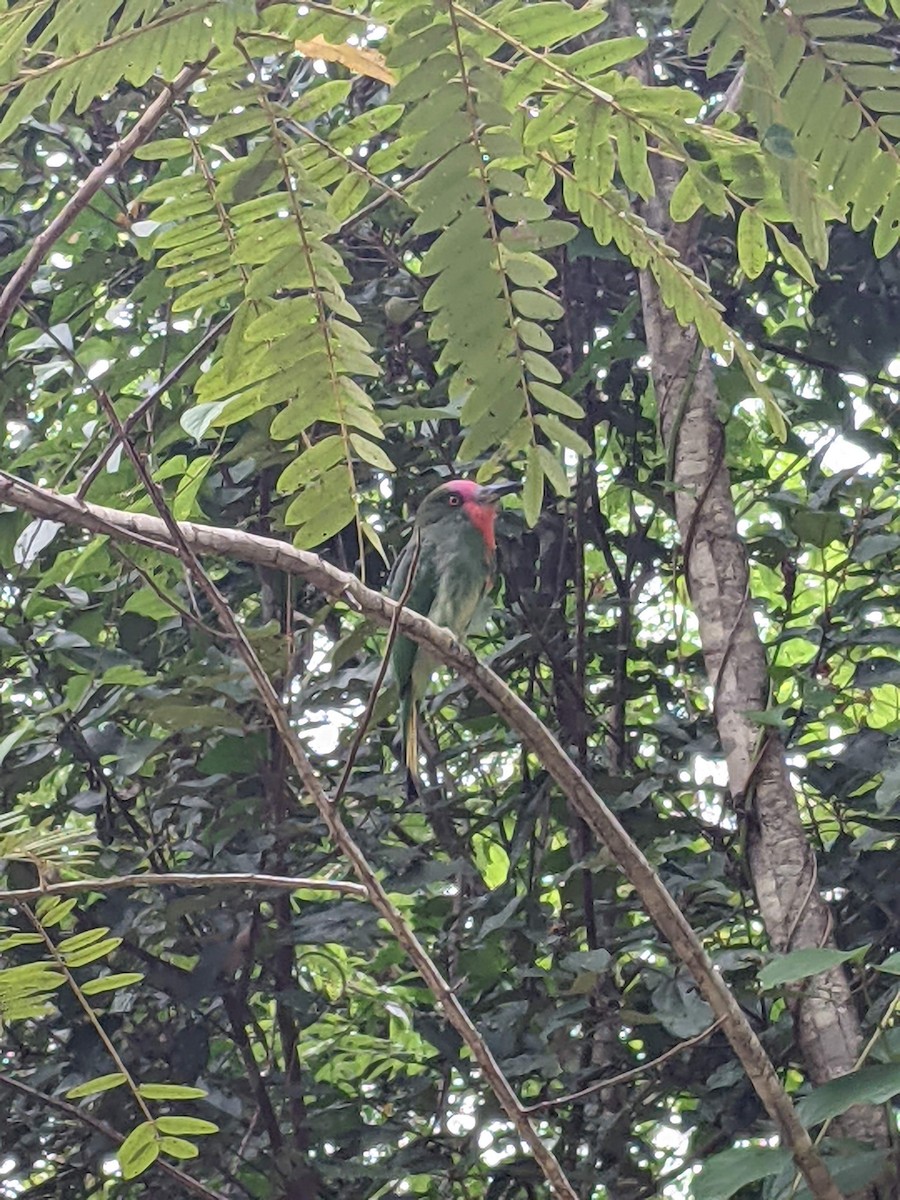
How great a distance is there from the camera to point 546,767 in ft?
4.30

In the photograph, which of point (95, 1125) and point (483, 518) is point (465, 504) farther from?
point (95, 1125)

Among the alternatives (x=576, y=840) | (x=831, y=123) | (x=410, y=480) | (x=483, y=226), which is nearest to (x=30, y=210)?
(x=410, y=480)

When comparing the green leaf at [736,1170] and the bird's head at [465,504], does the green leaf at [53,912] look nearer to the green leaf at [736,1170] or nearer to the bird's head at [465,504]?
the green leaf at [736,1170]

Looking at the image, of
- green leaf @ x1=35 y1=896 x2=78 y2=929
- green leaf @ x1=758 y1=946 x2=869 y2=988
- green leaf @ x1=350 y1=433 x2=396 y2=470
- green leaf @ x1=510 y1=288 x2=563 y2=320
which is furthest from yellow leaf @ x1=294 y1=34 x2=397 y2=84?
green leaf @ x1=758 y1=946 x2=869 y2=988

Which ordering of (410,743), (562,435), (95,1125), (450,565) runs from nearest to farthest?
(562,435)
(95,1125)
(410,743)
(450,565)

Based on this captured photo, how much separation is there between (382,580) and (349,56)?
2.01 metres

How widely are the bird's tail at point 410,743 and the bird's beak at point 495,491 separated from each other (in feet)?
1.37

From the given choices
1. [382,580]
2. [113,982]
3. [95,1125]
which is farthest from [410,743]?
[113,982]

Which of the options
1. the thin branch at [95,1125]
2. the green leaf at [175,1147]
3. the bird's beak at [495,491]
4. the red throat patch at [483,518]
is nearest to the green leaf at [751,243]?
the green leaf at [175,1147]

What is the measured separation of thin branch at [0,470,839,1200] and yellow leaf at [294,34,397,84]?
409mm

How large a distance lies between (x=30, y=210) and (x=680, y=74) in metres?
1.42

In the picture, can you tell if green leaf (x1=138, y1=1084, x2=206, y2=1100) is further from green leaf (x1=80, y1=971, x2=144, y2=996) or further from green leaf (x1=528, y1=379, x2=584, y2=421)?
green leaf (x1=528, y1=379, x2=584, y2=421)

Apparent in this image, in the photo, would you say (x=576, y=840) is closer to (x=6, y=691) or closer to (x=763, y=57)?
(x=6, y=691)

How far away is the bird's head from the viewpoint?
262cm
